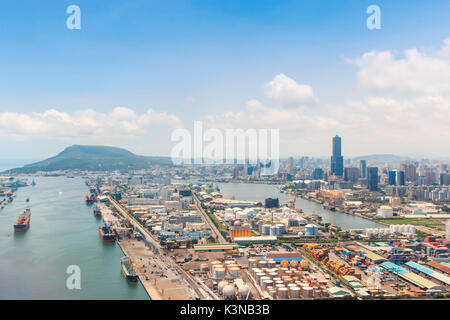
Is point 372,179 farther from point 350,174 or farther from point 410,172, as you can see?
point 410,172

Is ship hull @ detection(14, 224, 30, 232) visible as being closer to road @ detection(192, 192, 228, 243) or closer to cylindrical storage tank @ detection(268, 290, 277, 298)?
road @ detection(192, 192, 228, 243)

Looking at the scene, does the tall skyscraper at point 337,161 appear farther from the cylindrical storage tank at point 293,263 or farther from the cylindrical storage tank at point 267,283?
the cylindrical storage tank at point 267,283

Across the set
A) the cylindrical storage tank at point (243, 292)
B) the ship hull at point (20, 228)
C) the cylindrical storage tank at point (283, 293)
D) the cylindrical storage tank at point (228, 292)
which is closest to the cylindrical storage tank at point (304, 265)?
the cylindrical storage tank at point (283, 293)

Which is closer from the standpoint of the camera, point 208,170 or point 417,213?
point 417,213

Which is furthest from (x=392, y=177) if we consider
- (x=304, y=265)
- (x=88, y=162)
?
(x=88, y=162)

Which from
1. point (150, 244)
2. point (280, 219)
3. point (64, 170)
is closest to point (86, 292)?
point (150, 244)
